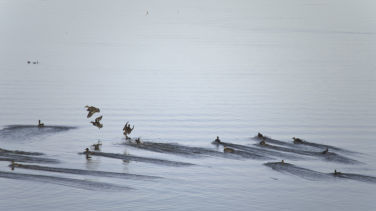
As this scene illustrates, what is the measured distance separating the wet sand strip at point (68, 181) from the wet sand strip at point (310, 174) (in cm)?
868

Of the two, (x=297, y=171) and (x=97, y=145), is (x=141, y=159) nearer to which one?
(x=97, y=145)

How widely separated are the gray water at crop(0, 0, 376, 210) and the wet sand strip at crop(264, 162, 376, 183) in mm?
634

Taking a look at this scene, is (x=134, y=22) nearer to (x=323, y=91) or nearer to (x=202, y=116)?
(x=323, y=91)

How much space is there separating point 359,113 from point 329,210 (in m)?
28.9

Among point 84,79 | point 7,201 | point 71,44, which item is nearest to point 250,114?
point 84,79

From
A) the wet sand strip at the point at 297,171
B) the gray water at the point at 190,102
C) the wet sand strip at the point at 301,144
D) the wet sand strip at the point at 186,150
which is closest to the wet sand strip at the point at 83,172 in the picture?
the gray water at the point at 190,102

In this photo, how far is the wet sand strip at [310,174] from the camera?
116 feet

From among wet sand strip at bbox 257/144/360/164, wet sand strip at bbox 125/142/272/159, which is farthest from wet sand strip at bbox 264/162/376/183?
wet sand strip at bbox 257/144/360/164

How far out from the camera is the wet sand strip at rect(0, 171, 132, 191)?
32281 millimetres

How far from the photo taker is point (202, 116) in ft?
181

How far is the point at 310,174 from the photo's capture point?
3572cm

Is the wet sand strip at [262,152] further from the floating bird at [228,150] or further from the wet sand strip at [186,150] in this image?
the floating bird at [228,150]

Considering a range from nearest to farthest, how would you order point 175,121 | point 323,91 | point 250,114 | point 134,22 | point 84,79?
point 175,121 < point 250,114 < point 323,91 < point 84,79 < point 134,22

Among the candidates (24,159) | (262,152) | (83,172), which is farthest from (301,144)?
(24,159)
